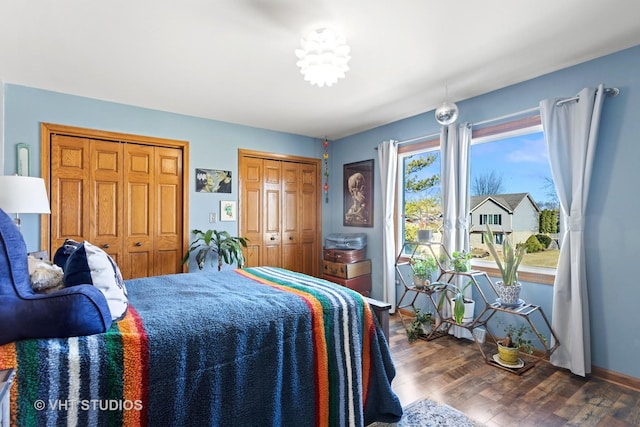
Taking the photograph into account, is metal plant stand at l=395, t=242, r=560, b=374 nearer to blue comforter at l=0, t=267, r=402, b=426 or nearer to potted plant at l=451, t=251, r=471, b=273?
potted plant at l=451, t=251, r=471, b=273

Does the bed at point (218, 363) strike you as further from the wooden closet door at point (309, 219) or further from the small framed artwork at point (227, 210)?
the wooden closet door at point (309, 219)

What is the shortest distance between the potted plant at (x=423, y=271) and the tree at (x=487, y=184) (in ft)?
2.79

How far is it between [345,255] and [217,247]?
64.3 inches

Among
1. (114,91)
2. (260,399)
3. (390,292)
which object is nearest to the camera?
(260,399)

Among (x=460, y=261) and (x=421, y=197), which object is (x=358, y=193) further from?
(x=460, y=261)

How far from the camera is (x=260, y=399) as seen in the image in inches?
55.9

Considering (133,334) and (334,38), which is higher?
(334,38)

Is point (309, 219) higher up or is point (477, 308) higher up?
point (309, 219)

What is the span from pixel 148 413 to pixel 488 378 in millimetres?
2331

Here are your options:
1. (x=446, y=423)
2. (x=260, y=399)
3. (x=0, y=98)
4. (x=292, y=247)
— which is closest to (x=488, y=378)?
(x=446, y=423)

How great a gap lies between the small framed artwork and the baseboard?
3.88 metres

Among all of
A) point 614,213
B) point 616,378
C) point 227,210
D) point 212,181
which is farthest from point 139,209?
point 616,378

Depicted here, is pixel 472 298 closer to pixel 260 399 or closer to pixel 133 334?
pixel 260 399

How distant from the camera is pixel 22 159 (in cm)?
296
